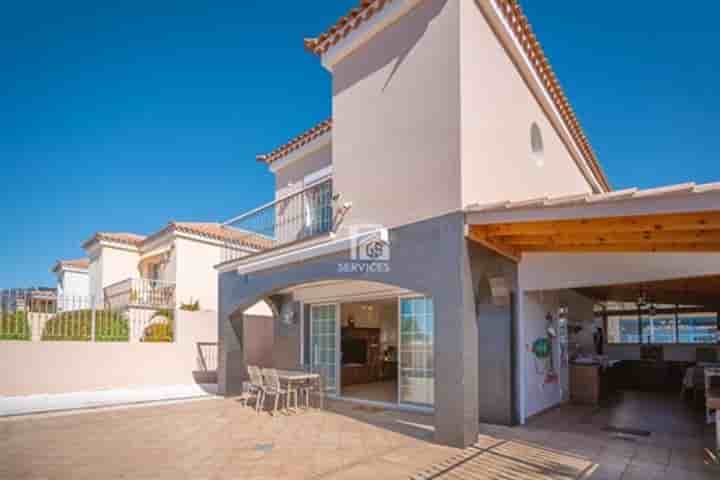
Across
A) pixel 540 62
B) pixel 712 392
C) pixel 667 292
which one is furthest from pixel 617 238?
pixel 667 292

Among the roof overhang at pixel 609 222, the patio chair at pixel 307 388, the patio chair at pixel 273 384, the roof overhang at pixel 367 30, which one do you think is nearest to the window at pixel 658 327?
the roof overhang at pixel 609 222

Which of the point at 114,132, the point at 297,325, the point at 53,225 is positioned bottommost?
the point at 297,325

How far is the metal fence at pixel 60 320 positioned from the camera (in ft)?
50.5

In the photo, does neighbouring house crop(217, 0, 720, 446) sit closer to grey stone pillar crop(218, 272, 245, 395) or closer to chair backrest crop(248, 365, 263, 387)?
grey stone pillar crop(218, 272, 245, 395)

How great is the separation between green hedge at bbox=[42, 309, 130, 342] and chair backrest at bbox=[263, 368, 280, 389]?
775 cm

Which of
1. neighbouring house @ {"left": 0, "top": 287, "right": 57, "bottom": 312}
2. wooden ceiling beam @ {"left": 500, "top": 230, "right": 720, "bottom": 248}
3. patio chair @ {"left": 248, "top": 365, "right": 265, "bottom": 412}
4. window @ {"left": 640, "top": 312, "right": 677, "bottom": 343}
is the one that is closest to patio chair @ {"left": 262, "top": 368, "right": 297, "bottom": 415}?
patio chair @ {"left": 248, "top": 365, "right": 265, "bottom": 412}

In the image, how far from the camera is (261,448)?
878 centimetres

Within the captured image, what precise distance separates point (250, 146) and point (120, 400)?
14.9 meters

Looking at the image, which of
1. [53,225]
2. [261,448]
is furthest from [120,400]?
[53,225]

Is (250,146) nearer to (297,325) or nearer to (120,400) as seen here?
(297,325)

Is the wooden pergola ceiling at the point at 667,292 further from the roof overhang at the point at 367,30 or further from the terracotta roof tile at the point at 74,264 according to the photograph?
the terracotta roof tile at the point at 74,264

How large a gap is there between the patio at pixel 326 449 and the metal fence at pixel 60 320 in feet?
15.4

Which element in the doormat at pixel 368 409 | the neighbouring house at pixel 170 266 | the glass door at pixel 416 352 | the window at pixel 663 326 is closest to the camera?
the glass door at pixel 416 352

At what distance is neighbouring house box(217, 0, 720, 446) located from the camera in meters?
8.61
